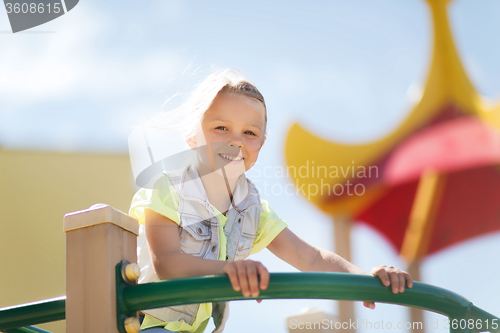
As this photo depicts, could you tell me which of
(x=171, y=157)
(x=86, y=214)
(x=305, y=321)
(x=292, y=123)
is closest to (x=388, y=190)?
(x=292, y=123)

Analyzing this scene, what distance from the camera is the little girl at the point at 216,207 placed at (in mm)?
1175

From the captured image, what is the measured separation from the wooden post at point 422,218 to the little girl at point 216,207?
2.51 meters

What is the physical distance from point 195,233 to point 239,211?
17 centimetres

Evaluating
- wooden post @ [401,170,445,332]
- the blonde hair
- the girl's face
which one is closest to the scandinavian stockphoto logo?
the blonde hair

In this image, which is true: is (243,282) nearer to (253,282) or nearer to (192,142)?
(253,282)

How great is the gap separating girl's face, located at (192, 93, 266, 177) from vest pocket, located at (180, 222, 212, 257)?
183 mm

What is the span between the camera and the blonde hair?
1.41 m

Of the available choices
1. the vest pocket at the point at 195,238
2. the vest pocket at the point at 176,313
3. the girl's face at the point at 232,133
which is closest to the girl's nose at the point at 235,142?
the girl's face at the point at 232,133

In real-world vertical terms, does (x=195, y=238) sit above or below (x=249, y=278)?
above

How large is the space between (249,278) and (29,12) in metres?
2.17

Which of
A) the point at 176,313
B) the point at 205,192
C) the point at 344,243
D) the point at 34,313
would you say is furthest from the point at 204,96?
the point at 344,243

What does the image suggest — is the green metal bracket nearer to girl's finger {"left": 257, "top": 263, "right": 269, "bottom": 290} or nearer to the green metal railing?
the green metal railing

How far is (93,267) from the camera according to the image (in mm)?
768

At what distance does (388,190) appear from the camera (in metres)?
3.77
